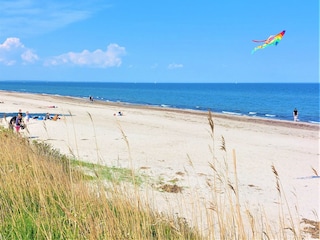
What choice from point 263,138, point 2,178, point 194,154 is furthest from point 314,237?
point 263,138

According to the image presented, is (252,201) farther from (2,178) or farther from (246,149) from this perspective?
(246,149)

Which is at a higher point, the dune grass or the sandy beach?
the dune grass

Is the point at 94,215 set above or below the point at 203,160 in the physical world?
above

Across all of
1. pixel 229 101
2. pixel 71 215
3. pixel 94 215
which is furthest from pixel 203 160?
pixel 229 101

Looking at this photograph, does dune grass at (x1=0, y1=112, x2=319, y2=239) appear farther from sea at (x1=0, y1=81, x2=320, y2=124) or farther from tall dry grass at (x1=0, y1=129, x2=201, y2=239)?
sea at (x1=0, y1=81, x2=320, y2=124)

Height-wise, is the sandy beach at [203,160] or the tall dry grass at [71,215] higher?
the tall dry grass at [71,215]

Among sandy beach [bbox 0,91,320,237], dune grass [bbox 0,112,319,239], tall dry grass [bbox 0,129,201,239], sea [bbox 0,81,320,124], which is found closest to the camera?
dune grass [bbox 0,112,319,239]

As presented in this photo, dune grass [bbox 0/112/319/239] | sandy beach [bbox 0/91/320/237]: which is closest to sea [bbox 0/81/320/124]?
sandy beach [bbox 0/91/320/237]

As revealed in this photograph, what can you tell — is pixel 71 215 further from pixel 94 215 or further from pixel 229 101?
pixel 229 101

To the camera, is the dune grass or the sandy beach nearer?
the dune grass

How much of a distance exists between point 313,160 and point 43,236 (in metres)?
13.3

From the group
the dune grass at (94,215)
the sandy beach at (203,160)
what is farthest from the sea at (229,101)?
the dune grass at (94,215)

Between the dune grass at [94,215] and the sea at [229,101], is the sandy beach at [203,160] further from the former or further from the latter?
the sea at [229,101]

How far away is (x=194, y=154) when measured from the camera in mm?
13539
